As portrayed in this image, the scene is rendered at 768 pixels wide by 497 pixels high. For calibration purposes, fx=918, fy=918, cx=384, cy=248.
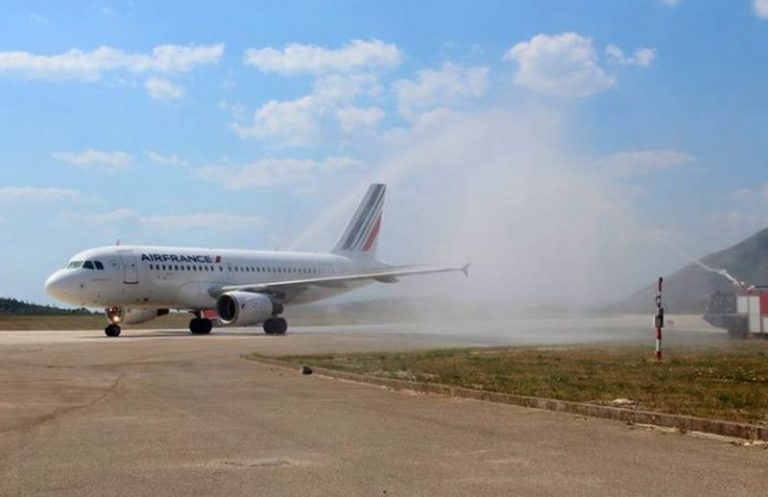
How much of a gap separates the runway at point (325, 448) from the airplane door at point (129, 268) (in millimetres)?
27980

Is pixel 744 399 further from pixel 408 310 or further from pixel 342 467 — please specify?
pixel 408 310

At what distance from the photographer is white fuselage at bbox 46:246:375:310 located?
45125 millimetres

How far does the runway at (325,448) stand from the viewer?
8195 mm

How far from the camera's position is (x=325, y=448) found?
10344 millimetres

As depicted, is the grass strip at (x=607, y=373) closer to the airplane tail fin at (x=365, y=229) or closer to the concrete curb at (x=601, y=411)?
the concrete curb at (x=601, y=411)

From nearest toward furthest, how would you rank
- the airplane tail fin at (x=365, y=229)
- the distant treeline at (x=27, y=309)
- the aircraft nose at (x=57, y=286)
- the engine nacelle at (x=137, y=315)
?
the aircraft nose at (x=57, y=286)
the engine nacelle at (x=137, y=315)
the airplane tail fin at (x=365, y=229)
the distant treeline at (x=27, y=309)

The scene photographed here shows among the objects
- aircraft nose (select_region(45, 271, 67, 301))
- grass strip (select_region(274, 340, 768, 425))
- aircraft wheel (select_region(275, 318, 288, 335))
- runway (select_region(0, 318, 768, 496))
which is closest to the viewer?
runway (select_region(0, 318, 768, 496))

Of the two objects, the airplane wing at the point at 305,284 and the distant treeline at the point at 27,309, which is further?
the distant treeline at the point at 27,309

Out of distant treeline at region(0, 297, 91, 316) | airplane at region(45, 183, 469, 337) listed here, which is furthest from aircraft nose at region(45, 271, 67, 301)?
distant treeline at region(0, 297, 91, 316)

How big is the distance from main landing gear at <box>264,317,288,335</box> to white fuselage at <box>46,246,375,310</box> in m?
3.31

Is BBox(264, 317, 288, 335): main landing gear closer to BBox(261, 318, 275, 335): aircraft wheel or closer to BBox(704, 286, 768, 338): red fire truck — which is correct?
BBox(261, 318, 275, 335): aircraft wheel

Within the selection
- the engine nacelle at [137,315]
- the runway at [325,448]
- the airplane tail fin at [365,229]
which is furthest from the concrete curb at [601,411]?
the airplane tail fin at [365,229]

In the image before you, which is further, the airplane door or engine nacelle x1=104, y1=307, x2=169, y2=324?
engine nacelle x1=104, y1=307, x2=169, y2=324

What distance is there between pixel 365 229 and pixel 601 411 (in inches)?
2004
